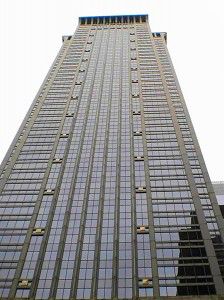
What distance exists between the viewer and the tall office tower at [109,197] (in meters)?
74.6

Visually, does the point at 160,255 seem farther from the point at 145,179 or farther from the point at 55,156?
the point at 55,156

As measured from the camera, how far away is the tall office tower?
7456 centimetres

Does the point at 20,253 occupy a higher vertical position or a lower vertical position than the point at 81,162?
lower

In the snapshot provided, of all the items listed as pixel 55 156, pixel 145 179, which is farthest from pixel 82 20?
pixel 145 179

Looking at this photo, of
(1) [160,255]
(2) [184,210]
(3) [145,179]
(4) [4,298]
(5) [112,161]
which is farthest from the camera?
(5) [112,161]

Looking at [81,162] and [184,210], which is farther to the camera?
[81,162]

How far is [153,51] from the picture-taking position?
527ft

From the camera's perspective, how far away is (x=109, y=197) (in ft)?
303

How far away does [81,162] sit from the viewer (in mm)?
103312

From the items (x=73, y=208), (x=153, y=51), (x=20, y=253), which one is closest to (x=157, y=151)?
(x=73, y=208)

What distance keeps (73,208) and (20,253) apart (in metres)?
14.7

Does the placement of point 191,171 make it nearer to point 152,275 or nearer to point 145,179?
point 145,179

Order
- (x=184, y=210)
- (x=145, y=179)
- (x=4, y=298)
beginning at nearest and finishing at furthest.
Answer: (x=4, y=298)
(x=184, y=210)
(x=145, y=179)

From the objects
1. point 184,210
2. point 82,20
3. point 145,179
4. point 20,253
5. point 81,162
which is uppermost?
point 82,20
